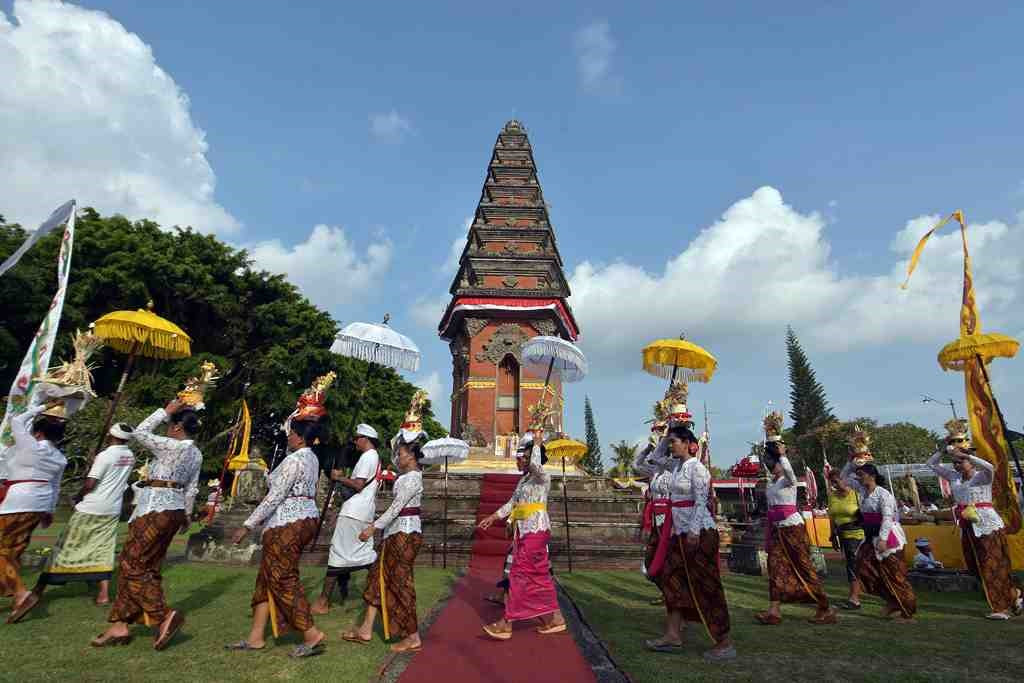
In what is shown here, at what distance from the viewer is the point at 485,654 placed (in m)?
4.64

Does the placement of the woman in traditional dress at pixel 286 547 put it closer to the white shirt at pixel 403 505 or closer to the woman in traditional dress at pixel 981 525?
the white shirt at pixel 403 505

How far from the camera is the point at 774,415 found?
271 inches

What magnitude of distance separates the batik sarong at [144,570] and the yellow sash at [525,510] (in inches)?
123

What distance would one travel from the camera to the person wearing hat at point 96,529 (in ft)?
19.2

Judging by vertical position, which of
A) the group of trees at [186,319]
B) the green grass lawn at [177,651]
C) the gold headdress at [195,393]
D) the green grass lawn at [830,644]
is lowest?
the green grass lawn at [830,644]

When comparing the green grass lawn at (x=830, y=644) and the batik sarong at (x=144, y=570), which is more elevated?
the batik sarong at (x=144, y=570)

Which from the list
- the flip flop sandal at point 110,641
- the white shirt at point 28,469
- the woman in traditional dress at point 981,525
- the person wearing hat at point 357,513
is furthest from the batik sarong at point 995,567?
the white shirt at point 28,469

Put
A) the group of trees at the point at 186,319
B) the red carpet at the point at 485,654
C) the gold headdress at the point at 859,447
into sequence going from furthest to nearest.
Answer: the group of trees at the point at 186,319 → the gold headdress at the point at 859,447 → the red carpet at the point at 485,654

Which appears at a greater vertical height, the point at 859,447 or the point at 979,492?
the point at 859,447

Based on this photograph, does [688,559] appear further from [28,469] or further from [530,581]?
[28,469]

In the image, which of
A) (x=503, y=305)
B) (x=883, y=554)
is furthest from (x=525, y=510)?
(x=503, y=305)

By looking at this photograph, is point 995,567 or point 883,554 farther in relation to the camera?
point 995,567

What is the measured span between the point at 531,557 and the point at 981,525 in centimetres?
599

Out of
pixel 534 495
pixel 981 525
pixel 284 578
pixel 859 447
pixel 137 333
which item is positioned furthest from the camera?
pixel 137 333
